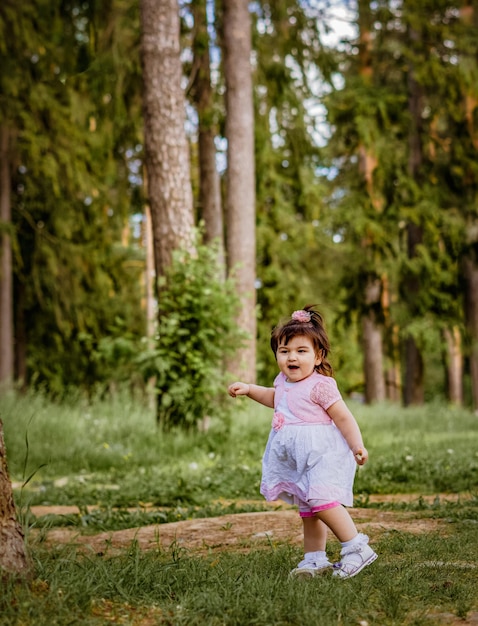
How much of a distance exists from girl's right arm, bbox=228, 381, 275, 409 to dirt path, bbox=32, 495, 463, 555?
84 centimetres

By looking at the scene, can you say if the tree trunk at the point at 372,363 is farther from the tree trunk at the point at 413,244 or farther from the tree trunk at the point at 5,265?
the tree trunk at the point at 5,265

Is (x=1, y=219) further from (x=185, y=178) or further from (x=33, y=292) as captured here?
(x=185, y=178)

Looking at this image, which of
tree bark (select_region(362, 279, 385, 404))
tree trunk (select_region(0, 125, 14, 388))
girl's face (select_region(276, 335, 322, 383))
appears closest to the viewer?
girl's face (select_region(276, 335, 322, 383))

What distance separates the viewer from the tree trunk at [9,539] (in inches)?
138

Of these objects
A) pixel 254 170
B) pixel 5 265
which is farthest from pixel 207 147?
pixel 5 265

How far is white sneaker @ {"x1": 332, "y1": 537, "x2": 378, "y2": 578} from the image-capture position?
4.03 m

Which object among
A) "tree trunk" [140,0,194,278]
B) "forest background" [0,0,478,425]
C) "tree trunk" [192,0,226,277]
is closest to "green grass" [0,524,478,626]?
"tree trunk" [140,0,194,278]

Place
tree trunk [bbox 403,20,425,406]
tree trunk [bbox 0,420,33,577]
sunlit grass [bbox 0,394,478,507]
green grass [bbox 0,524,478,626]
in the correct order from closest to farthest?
green grass [bbox 0,524,478,626]
tree trunk [bbox 0,420,33,577]
sunlit grass [bbox 0,394,478,507]
tree trunk [bbox 403,20,425,406]

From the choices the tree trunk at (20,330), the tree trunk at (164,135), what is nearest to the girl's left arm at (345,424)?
the tree trunk at (164,135)

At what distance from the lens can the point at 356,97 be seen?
18.1 meters

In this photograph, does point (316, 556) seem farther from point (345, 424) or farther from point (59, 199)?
point (59, 199)

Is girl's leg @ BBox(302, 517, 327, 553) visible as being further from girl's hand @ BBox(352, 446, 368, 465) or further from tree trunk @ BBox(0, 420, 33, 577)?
tree trunk @ BBox(0, 420, 33, 577)

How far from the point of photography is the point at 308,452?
4.21 meters

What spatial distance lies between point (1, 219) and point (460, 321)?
922cm
